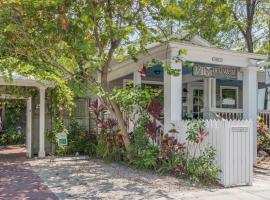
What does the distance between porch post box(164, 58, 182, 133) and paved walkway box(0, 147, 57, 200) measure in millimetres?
3731

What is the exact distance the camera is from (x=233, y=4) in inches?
734

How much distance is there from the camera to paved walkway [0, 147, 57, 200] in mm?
7551

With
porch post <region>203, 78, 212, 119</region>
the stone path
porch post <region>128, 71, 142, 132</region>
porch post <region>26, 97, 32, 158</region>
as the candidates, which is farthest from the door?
porch post <region>26, 97, 32, 158</region>

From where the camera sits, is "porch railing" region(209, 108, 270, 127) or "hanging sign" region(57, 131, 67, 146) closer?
"hanging sign" region(57, 131, 67, 146)

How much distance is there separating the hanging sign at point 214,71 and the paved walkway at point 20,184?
5.28 meters

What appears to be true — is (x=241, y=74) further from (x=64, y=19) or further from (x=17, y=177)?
(x=17, y=177)

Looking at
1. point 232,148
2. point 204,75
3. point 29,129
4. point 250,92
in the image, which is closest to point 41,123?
point 29,129

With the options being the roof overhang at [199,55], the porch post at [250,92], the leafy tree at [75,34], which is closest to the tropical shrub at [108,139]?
the leafy tree at [75,34]

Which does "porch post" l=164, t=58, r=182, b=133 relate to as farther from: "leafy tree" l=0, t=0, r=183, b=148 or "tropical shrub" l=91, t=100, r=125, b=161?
Result: "tropical shrub" l=91, t=100, r=125, b=161

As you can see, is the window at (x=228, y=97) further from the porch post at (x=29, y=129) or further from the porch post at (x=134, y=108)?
the porch post at (x=29, y=129)

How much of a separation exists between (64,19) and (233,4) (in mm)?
11830

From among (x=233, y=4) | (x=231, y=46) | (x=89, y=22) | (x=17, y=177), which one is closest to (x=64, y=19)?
(x=89, y=22)

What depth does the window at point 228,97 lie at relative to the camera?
54.6 ft

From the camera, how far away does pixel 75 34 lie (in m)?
9.44
